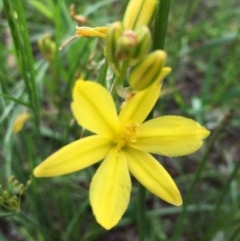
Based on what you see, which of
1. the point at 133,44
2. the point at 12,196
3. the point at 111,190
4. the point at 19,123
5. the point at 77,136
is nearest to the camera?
the point at 133,44

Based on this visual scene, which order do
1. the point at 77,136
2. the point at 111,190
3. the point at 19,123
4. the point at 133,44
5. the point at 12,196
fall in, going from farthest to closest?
the point at 77,136
the point at 19,123
the point at 12,196
the point at 111,190
the point at 133,44

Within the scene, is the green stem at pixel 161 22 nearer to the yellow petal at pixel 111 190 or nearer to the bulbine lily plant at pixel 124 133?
the bulbine lily plant at pixel 124 133

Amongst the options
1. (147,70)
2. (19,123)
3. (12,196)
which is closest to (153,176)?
(147,70)

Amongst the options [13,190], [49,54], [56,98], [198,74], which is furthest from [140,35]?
[198,74]

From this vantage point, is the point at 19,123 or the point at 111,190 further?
the point at 19,123

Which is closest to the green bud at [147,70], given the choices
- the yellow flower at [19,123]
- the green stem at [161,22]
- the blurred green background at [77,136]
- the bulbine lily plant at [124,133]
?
the bulbine lily plant at [124,133]

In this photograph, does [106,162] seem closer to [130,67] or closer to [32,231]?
[130,67]

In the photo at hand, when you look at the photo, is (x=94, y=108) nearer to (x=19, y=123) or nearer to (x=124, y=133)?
(x=124, y=133)
